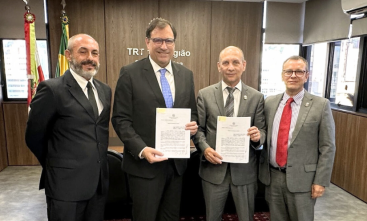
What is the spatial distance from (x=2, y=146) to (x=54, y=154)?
3.69m

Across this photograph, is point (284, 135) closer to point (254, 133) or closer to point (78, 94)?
point (254, 133)

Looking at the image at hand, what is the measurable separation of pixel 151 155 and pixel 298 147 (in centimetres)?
99

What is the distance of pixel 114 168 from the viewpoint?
2.49 meters

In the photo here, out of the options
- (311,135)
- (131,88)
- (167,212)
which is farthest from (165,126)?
(311,135)

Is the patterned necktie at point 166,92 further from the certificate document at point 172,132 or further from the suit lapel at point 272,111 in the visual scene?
the suit lapel at point 272,111

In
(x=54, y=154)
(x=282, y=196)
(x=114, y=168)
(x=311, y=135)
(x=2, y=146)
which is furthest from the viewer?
(x=2, y=146)

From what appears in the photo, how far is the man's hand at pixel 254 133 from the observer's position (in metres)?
1.68

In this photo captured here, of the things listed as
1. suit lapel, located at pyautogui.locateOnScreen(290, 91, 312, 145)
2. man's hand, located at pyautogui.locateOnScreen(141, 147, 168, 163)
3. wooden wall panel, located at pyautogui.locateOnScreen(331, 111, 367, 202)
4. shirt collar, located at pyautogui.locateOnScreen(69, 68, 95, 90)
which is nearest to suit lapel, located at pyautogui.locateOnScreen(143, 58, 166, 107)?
man's hand, located at pyautogui.locateOnScreen(141, 147, 168, 163)

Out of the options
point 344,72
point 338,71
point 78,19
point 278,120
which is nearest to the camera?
point 278,120

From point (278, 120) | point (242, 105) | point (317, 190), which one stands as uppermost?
point (242, 105)

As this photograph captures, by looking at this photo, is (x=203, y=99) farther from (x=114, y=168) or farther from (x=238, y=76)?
(x=114, y=168)

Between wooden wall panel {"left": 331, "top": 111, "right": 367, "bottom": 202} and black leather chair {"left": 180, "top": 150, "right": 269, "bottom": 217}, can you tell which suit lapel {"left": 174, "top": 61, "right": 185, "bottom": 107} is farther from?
wooden wall panel {"left": 331, "top": 111, "right": 367, "bottom": 202}

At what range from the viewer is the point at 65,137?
153 cm

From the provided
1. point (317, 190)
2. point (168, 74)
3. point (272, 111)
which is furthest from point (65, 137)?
point (317, 190)
